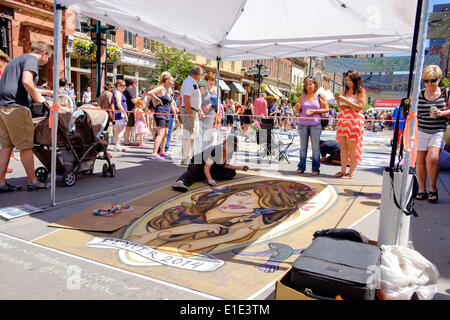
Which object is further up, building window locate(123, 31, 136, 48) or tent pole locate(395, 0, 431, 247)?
building window locate(123, 31, 136, 48)

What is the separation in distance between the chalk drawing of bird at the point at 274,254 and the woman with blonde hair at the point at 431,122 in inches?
111

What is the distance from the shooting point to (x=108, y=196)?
4.90 m

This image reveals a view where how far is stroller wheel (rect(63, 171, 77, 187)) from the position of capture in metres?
5.29

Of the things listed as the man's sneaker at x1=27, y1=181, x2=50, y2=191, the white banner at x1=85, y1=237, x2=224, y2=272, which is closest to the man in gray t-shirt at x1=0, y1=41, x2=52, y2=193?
the man's sneaker at x1=27, y1=181, x2=50, y2=191

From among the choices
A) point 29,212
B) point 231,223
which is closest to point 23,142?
point 29,212

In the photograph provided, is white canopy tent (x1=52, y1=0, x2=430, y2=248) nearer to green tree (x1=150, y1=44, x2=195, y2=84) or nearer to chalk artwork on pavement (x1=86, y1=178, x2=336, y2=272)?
chalk artwork on pavement (x1=86, y1=178, x2=336, y2=272)

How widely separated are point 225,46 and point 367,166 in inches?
172

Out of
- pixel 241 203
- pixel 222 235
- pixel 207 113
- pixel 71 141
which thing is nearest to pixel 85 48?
pixel 207 113

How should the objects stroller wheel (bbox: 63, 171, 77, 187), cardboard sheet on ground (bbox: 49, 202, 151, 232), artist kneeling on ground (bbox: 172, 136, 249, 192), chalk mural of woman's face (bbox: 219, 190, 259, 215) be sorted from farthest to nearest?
1. artist kneeling on ground (bbox: 172, 136, 249, 192)
2. stroller wheel (bbox: 63, 171, 77, 187)
3. chalk mural of woman's face (bbox: 219, 190, 259, 215)
4. cardboard sheet on ground (bbox: 49, 202, 151, 232)

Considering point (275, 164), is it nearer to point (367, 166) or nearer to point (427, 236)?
point (367, 166)

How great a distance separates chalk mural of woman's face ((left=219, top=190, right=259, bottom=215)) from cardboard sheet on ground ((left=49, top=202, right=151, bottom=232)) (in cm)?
102

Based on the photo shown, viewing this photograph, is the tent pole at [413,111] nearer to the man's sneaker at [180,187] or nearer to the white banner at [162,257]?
the white banner at [162,257]

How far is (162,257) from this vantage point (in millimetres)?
3008

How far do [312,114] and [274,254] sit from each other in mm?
4012
